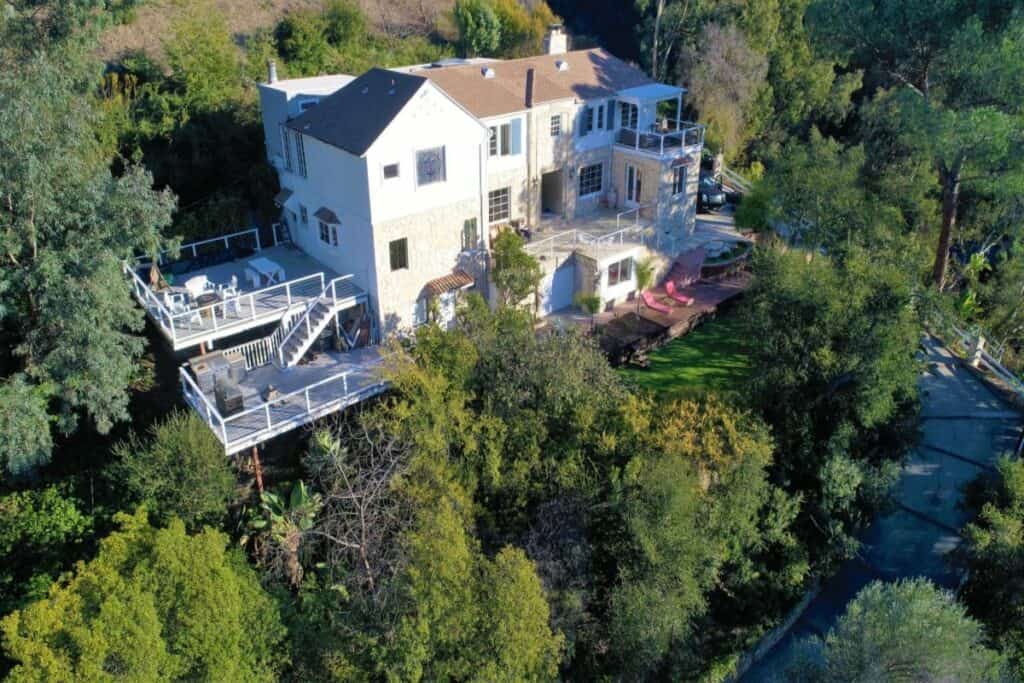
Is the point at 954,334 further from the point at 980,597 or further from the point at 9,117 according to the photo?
the point at 9,117

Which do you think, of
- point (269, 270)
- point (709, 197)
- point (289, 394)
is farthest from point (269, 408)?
point (709, 197)

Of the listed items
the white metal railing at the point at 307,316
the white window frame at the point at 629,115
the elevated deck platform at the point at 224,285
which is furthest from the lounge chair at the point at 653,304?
the white metal railing at the point at 307,316

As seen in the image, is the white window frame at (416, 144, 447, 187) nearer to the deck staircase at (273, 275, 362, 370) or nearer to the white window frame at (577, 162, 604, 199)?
the deck staircase at (273, 275, 362, 370)

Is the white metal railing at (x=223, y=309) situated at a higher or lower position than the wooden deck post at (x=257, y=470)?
higher

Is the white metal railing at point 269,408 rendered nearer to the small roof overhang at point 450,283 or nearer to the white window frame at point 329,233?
the small roof overhang at point 450,283

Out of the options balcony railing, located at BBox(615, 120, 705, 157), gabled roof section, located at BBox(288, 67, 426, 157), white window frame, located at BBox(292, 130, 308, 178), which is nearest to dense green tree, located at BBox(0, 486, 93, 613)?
gabled roof section, located at BBox(288, 67, 426, 157)
